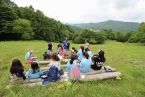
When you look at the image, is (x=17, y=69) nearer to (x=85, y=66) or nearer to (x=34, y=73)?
(x=34, y=73)

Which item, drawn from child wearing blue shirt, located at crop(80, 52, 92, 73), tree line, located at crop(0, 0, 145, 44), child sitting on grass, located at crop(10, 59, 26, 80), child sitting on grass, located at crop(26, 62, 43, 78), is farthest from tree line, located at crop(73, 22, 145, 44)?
child sitting on grass, located at crop(10, 59, 26, 80)

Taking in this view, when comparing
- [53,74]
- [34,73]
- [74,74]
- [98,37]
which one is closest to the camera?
[53,74]

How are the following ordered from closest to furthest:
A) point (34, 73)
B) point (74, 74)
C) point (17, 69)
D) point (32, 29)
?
point (17, 69), point (74, 74), point (34, 73), point (32, 29)

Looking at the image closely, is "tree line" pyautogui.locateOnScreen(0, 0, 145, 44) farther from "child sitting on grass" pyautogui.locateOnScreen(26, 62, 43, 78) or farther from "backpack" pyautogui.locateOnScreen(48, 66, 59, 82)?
"backpack" pyautogui.locateOnScreen(48, 66, 59, 82)

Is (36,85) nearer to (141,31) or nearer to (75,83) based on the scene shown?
(75,83)

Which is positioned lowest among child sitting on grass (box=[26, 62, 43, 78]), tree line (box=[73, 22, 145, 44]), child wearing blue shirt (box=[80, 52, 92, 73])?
tree line (box=[73, 22, 145, 44])

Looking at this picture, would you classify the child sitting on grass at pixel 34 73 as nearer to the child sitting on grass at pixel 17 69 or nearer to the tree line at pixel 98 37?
the child sitting on grass at pixel 17 69

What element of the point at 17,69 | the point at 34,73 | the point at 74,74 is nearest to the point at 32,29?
the point at 34,73

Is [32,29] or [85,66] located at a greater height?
[85,66]

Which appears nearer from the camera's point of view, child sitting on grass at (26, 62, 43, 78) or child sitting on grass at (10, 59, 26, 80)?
child sitting on grass at (10, 59, 26, 80)

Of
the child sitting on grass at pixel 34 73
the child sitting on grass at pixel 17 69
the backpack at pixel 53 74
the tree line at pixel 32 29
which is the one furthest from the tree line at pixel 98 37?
the child sitting on grass at pixel 17 69

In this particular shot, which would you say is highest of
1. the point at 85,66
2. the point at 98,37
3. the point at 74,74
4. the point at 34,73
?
the point at 85,66

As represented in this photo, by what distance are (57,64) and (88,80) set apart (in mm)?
1851

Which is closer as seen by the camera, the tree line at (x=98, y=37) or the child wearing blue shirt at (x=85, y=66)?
the child wearing blue shirt at (x=85, y=66)
